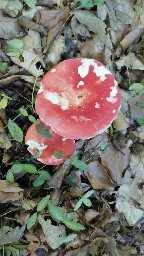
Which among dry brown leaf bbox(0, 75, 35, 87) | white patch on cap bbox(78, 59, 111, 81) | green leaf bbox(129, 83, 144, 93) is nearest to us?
white patch on cap bbox(78, 59, 111, 81)

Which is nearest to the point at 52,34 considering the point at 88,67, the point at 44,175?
the point at 88,67

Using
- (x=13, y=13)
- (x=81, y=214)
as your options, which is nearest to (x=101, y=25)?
(x=13, y=13)

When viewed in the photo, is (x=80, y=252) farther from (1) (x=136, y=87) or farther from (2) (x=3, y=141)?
(1) (x=136, y=87)

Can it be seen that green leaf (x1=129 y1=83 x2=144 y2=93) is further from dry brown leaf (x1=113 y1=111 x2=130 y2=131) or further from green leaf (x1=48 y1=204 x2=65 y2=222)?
green leaf (x1=48 y1=204 x2=65 y2=222)

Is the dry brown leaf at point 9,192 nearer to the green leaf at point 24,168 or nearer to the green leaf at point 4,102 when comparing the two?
the green leaf at point 24,168

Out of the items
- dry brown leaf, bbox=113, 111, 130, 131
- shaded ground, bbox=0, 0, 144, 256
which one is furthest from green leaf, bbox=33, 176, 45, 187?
dry brown leaf, bbox=113, 111, 130, 131
